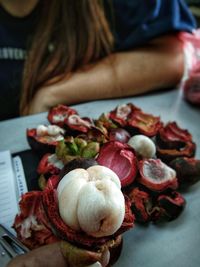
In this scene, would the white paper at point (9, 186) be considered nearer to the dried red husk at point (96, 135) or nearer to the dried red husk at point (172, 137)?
the dried red husk at point (96, 135)

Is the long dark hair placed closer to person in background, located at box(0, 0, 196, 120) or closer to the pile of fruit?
person in background, located at box(0, 0, 196, 120)

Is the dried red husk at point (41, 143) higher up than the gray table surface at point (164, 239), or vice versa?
the dried red husk at point (41, 143)

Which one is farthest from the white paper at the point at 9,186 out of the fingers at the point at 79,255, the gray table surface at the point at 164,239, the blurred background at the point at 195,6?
the blurred background at the point at 195,6

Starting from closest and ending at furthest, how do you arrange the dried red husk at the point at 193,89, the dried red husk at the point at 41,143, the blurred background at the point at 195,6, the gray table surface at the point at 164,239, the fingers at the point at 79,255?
the fingers at the point at 79,255
the gray table surface at the point at 164,239
the dried red husk at the point at 41,143
the dried red husk at the point at 193,89
the blurred background at the point at 195,6

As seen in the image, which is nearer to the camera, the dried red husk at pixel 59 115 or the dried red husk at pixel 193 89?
the dried red husk at pixel 59 115

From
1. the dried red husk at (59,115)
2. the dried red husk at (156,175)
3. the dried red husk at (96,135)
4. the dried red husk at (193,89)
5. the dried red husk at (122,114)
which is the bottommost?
the dried red husk at (193,89)

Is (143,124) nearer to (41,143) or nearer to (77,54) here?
(41,143)

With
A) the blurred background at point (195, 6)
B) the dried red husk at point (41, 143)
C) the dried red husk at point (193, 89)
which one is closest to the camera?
the dried red husk at point (41, 143)
